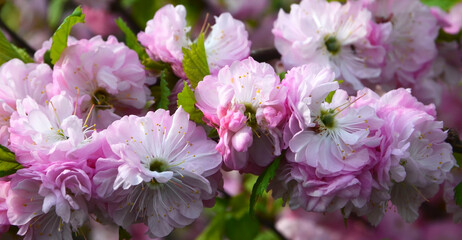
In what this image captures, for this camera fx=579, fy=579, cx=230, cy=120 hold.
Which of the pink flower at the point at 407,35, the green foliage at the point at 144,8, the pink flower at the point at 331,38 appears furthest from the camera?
the green foliage at the point at 144,8

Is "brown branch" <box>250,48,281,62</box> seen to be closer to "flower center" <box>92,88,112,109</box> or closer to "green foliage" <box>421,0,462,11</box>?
"flower center" <box>92,88,112,109</box>

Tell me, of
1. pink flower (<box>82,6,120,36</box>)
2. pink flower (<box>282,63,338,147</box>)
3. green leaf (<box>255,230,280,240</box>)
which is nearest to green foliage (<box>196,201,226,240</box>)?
green leaf (<box>255,230,280,240</box>)

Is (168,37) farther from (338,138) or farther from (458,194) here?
(458,194)

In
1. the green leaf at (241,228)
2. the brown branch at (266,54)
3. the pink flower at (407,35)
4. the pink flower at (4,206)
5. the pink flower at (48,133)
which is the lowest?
the green leaf at (241,228)

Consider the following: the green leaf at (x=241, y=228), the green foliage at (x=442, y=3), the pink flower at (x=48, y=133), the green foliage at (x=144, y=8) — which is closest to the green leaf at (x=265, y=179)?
the pink flower at (x=48, y=133)

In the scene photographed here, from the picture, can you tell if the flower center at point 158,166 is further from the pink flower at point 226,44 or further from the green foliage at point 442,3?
the green foliage at point 442,3

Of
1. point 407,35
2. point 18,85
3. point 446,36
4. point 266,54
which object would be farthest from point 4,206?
point 446,36
